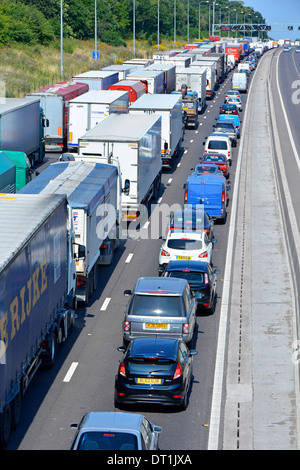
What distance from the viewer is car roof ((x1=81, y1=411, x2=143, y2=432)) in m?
13.1

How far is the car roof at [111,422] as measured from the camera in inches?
518

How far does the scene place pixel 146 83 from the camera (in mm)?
60906

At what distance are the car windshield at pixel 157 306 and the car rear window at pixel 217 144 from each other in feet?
87.8

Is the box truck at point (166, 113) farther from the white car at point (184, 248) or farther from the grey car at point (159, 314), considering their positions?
the grey car at point (159, 314)

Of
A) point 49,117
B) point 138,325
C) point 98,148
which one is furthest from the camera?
point 49,117

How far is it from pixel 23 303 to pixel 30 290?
0.66m

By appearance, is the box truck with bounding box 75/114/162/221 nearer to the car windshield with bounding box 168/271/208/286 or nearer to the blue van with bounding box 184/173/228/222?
the blue van with bounding box 184/173/228/222

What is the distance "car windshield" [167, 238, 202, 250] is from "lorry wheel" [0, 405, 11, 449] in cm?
1084

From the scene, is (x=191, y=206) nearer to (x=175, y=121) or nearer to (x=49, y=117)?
(x=175, y=121)

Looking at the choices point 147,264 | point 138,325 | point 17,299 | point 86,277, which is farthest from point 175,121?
point 17,299

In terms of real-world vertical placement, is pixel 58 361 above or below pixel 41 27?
below

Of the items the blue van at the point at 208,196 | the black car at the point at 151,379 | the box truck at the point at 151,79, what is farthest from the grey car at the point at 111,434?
the box truck at the point at 151,79

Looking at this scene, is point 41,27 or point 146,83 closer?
point 146,83
